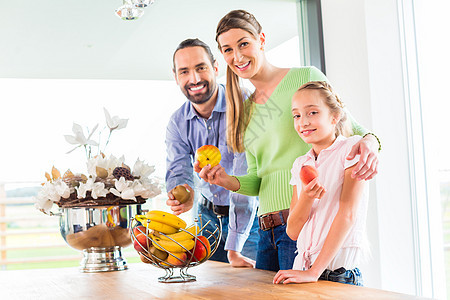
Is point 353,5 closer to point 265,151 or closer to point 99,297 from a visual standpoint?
point 265,151

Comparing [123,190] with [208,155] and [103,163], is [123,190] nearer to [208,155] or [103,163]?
[103,163]

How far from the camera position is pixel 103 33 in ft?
9.78

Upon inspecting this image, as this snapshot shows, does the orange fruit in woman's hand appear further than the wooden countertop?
Yes

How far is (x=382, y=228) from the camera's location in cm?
258

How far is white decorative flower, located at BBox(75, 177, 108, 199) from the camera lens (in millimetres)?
1565

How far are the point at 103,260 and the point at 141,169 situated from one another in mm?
312

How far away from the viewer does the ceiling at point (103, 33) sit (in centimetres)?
279

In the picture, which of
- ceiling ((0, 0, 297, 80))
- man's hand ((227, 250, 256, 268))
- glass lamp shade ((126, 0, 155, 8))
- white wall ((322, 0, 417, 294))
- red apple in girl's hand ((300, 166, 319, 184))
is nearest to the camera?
red apple in girl's hand ((300, 166, 319, 184))

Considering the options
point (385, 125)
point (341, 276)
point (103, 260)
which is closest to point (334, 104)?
point (341, 276)

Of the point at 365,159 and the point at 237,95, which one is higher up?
the point at 237,95

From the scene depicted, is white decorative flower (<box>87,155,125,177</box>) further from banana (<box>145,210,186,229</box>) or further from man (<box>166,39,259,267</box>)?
banana (<box>145,210,186,229</box>)

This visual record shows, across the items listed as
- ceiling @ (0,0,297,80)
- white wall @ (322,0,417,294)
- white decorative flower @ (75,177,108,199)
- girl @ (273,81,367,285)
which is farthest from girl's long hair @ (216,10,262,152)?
ceiling @ (0,0,297,80)

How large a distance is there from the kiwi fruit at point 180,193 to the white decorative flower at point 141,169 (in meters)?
0.12

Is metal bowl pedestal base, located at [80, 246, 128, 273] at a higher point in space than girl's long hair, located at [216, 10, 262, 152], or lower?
lower
